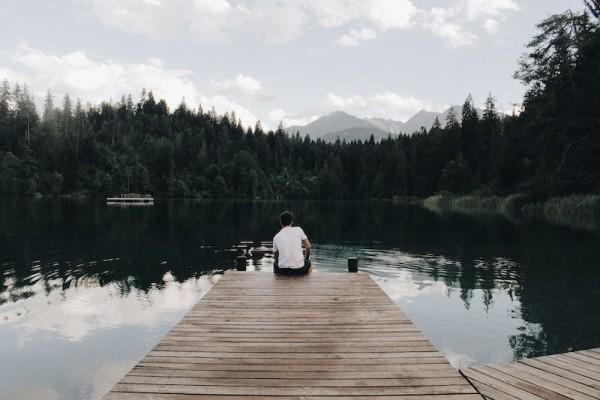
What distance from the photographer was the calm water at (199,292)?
32.3ft

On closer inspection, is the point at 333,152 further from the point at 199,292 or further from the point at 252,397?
the point at 252,397

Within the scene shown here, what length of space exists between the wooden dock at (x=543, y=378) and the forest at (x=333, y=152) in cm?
5114

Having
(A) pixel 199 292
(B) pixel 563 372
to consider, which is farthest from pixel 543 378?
(A) pixel 199 292

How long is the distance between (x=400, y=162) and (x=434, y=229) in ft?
322

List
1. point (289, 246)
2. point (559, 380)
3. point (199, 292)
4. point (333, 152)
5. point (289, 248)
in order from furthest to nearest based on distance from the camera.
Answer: point (333, 152), point (199, 292), point (289, 248), point (289, 246), point (559, 380)

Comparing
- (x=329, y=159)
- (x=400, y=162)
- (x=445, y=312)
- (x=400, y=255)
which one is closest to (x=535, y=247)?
(x=400, y=255)

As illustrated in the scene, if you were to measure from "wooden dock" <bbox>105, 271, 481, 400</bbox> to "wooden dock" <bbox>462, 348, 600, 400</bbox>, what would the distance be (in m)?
0.94

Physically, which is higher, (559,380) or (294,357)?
(294,357)

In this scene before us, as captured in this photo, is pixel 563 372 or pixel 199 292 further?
pixel 199 292

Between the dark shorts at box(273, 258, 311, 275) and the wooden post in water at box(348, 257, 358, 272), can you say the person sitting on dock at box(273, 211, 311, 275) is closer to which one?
the dark shorts at box(273, 258, 311, 275)

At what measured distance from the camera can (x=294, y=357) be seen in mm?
6242

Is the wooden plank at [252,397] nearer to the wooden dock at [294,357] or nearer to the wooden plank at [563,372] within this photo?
the wooden dock at [294,357]

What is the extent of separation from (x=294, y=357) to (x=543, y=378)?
390 centimetres

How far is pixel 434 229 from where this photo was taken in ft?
128
